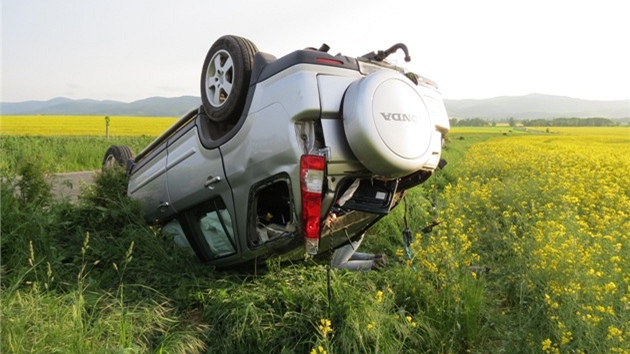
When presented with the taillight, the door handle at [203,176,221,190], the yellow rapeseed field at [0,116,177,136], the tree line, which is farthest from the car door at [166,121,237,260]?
the tree line

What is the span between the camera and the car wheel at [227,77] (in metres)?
3.30

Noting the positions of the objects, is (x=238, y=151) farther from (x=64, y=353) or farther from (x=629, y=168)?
(x=629, y=168)

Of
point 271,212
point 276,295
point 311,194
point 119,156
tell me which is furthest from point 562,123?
point 311,194

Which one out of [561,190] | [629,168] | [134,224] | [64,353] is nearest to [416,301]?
[64,353]

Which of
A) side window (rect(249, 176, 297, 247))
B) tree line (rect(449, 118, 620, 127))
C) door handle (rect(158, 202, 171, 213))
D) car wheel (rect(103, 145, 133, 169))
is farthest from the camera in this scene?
tree line (rect(449, 118, 620, 127))

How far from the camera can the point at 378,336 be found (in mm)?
2641

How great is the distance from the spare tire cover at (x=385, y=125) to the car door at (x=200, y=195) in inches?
42.6

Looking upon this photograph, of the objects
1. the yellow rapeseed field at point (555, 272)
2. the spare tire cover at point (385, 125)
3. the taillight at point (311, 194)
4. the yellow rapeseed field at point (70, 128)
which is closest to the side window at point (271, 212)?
the taillight at point (311, 194)

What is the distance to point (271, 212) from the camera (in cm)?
362

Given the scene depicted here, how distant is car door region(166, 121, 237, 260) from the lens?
3.50 m

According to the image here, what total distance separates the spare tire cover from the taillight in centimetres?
26

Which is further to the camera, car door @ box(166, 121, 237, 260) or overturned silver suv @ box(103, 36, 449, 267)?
car door @ box(166, 121, 237, 260)

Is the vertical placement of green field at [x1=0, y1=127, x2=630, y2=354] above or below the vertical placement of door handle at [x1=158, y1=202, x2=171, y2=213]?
below

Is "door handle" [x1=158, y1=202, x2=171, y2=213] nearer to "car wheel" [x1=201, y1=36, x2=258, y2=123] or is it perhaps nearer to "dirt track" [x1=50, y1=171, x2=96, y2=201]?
"car wheel" [x1=201, y1=36, x2=258, y2=123]
